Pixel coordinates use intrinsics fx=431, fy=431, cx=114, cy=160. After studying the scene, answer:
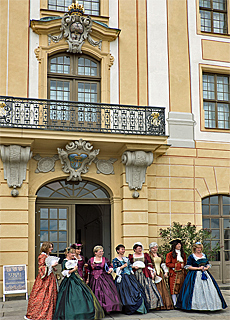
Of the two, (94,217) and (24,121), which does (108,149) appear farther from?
(94,217)

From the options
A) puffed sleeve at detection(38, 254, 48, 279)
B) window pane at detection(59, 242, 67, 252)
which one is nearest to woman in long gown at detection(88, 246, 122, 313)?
puffed sleeve at detection(38, 254, 48, 279)

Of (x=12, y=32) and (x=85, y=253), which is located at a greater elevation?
(x=12, y=32)

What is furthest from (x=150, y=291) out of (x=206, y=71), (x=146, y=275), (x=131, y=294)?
(x=206, y=71)

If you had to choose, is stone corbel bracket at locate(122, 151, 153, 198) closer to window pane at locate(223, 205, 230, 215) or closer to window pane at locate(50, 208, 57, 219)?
window pane at locate(50, 208, 57, 219)

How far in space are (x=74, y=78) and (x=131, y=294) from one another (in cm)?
663

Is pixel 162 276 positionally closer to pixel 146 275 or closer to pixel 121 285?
pixel 146 275

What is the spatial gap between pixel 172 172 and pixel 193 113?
6.52 feet

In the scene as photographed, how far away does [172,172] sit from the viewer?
41.4 feet

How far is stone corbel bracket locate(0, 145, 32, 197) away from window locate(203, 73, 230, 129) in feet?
19.2

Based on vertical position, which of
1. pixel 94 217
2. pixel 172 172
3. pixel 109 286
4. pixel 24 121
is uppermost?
pixel 24 121

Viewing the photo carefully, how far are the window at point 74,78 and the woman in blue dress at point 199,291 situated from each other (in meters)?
5.85

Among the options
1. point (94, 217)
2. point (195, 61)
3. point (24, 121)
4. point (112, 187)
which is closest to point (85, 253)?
point (94, 217)

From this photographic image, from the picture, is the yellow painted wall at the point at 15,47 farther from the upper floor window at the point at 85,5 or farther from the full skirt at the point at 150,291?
the full skirt at the point at 150,291

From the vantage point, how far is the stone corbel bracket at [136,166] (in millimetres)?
11750
